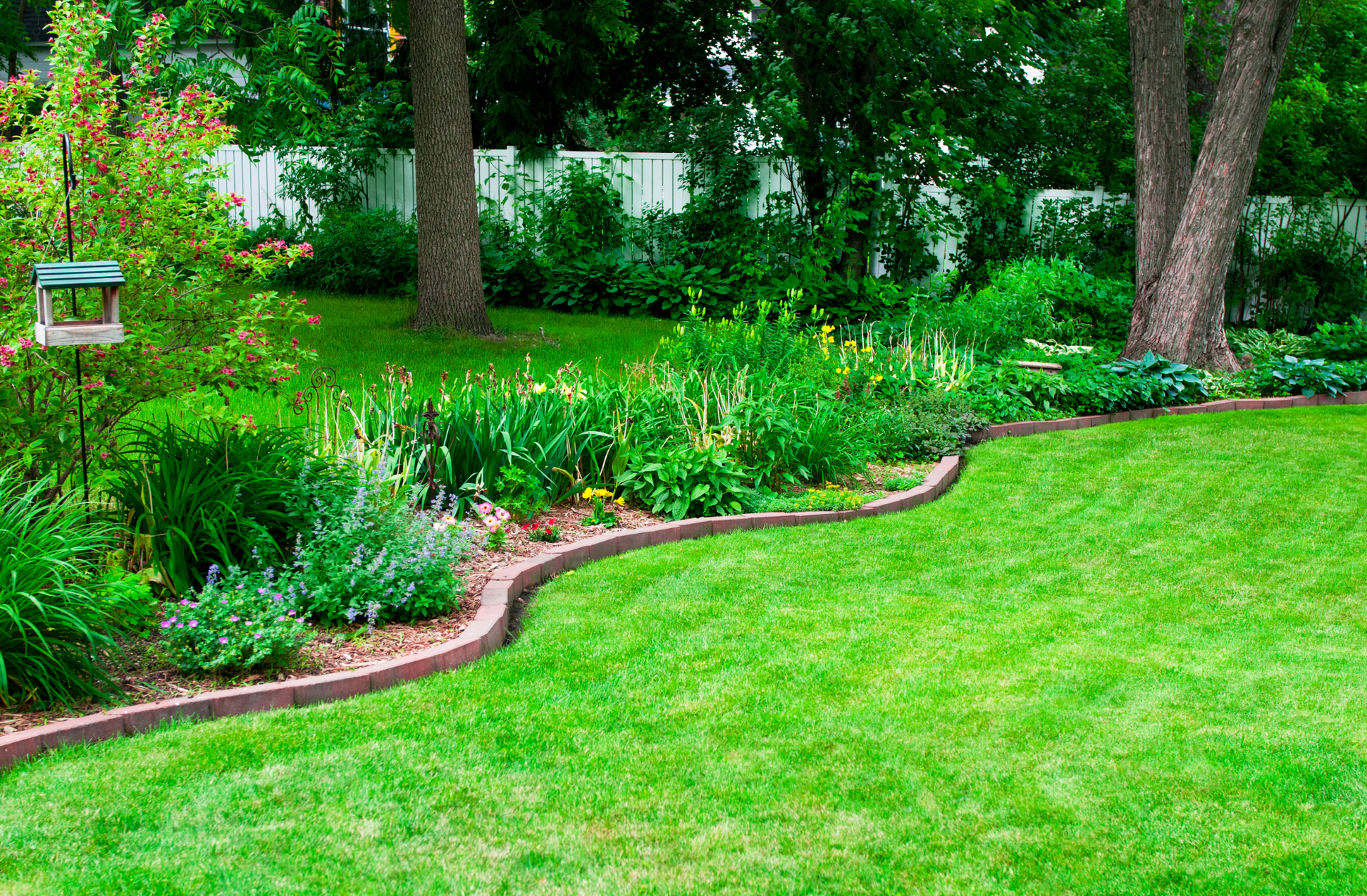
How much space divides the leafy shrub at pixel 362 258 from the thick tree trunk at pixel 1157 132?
8851 millimetres

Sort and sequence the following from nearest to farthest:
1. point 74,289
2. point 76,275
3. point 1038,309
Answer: point 76,275 → point 74,289 → point 1038,309

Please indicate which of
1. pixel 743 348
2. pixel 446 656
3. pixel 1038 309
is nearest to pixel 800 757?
pixel 446 656

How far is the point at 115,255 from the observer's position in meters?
4.83

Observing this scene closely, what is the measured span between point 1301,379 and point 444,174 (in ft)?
27.3

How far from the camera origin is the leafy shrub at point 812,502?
6.59 meters

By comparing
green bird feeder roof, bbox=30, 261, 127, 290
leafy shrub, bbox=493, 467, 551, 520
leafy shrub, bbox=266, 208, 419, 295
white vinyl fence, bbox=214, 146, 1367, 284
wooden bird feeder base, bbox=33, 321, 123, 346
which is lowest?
leafy shrub, bbox=493, 467, 551, 520

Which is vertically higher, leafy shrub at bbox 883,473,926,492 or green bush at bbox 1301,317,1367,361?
green bush at bbox 1301,317,1367,361

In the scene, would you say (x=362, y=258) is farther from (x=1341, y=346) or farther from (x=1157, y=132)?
(x=1341, y=346)

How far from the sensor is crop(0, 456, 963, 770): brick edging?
3602 mm

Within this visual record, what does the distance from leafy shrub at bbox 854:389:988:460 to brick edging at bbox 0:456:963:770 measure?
2.08 meters

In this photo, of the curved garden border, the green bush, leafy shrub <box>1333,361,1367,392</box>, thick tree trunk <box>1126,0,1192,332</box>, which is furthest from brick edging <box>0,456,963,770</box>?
the green bush

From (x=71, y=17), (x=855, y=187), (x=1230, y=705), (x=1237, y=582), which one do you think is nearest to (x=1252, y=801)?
(x=1230, y=705)

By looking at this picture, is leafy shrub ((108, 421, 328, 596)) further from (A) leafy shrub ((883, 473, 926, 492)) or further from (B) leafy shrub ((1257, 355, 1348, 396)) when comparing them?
(B) leafy shrub ((1257, 355, 1348, 396))

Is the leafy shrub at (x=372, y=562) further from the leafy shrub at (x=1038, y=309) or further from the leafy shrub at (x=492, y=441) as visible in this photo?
the leafy shrub at (x=1038, y=309)
